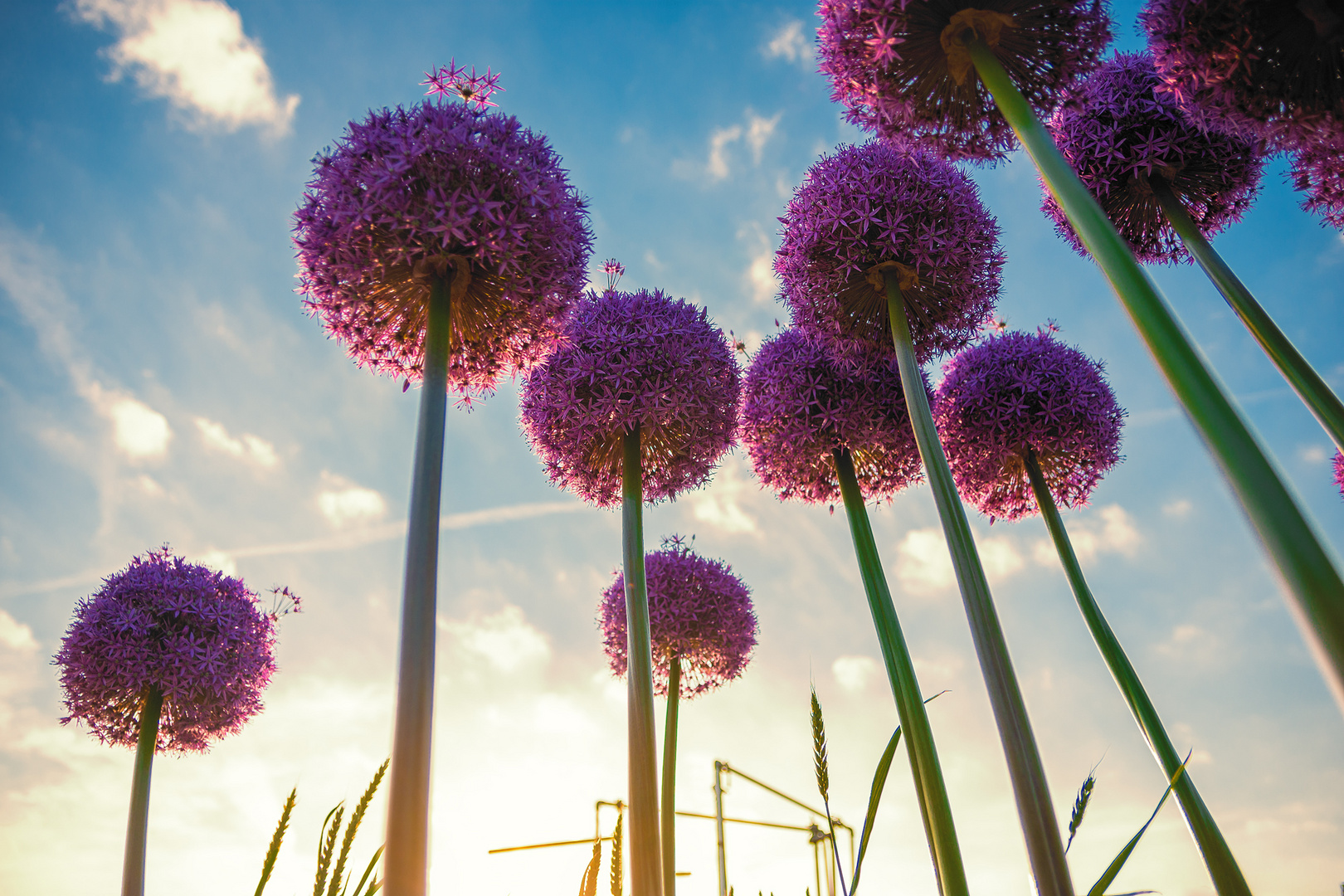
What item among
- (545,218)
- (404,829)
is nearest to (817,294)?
(545,218)

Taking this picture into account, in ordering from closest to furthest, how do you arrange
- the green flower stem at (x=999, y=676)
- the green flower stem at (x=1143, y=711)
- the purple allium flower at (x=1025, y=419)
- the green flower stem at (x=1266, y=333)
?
1. the green flower stem at (x=999, y=676)
2. the green flower stem at (x=1143, y=711)
3. the green flower stem at (x=1266, y=333)
4. the purple allium flower at (x=1025, y=419)

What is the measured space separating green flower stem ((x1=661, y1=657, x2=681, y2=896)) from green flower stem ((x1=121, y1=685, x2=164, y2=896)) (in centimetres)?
448

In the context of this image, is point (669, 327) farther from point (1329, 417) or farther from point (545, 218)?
point (1329, 417)

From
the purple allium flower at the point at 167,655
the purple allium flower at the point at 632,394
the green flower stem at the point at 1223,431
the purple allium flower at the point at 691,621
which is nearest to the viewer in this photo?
the green flower stem at the point at 1223,431

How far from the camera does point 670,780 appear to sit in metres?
6.04

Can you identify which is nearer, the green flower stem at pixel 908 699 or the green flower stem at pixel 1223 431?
the green flower stem at pixel 1223 431

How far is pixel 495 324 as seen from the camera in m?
4.39

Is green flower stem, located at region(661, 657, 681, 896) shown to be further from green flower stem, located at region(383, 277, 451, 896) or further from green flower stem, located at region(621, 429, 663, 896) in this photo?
green flower stem, located at region(383, 277, 451, 896)

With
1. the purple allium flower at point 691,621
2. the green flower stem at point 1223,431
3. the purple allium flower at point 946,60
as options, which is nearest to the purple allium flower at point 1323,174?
the purple allium flower at point 946,60

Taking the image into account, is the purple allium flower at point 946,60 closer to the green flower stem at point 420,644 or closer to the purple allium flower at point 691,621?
the green flower stem at point 420,644

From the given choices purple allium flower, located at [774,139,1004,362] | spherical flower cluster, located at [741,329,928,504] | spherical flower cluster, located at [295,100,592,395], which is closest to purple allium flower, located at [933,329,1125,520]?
spherical flower cluster, located at [741,329,928,504]

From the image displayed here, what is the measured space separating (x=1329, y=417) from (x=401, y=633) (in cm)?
565

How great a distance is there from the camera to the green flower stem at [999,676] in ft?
10.1

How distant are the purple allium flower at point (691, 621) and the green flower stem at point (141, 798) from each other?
14.5 ft
